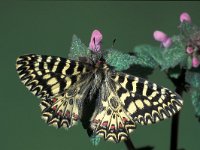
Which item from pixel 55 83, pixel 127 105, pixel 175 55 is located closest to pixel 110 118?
pixel 127 105

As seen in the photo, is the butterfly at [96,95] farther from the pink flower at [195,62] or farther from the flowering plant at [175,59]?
the pink flower at [195,62]

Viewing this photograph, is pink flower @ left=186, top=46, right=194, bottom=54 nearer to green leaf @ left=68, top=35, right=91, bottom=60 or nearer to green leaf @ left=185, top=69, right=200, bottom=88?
green leaf @ left=185, top=69, right=200, bottom=88

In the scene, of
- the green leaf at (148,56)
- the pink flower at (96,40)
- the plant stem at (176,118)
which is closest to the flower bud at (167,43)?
the green leaf at (148,56)

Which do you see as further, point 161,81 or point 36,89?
point 161,81

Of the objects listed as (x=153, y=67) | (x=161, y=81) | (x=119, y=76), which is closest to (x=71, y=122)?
(x=119, y=76)

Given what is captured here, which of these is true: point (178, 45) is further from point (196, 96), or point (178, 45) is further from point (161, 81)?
point (161, 81)

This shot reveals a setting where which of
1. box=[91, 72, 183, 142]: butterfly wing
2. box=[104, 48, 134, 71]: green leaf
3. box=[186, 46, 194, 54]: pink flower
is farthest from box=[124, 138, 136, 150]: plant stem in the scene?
box=[186, 46, 194, 54]: pink flower
